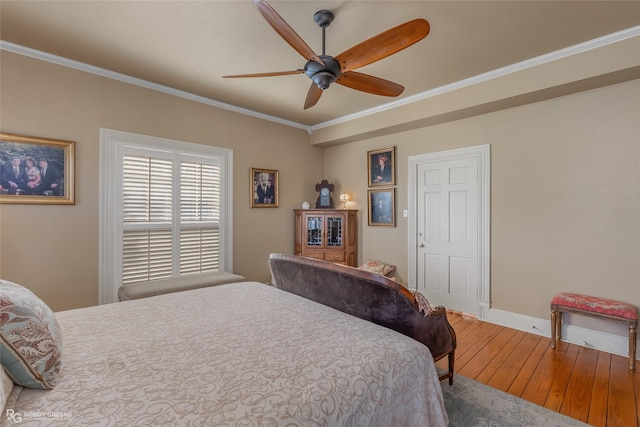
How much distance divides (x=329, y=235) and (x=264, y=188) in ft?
4.27

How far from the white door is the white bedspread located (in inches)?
104

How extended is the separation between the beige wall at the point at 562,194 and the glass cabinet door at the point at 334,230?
1.90 m

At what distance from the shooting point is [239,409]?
96 cm

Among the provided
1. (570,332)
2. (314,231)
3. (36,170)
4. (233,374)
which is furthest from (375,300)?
(36,170)

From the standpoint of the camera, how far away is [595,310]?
2623 mm

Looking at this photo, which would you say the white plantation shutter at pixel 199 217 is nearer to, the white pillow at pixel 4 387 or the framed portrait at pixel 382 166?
the framed portrait at pixel 382 166

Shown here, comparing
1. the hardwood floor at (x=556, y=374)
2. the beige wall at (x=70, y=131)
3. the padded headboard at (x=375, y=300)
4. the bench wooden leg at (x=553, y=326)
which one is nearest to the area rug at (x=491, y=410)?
the hardwood floor at (x=556, y=374)

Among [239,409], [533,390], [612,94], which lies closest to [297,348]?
[239,409]

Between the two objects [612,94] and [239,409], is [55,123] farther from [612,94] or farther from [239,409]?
[612,94]

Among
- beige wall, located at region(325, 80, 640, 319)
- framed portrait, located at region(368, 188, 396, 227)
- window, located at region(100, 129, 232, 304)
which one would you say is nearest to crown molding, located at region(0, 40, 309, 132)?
window, located at region(100, 129, 232, 304)

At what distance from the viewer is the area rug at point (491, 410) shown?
1834 millimetres

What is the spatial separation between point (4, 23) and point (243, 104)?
2331mm

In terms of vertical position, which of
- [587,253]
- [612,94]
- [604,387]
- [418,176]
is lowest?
[604,387]

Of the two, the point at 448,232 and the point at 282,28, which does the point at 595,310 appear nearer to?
the point at 448,232
